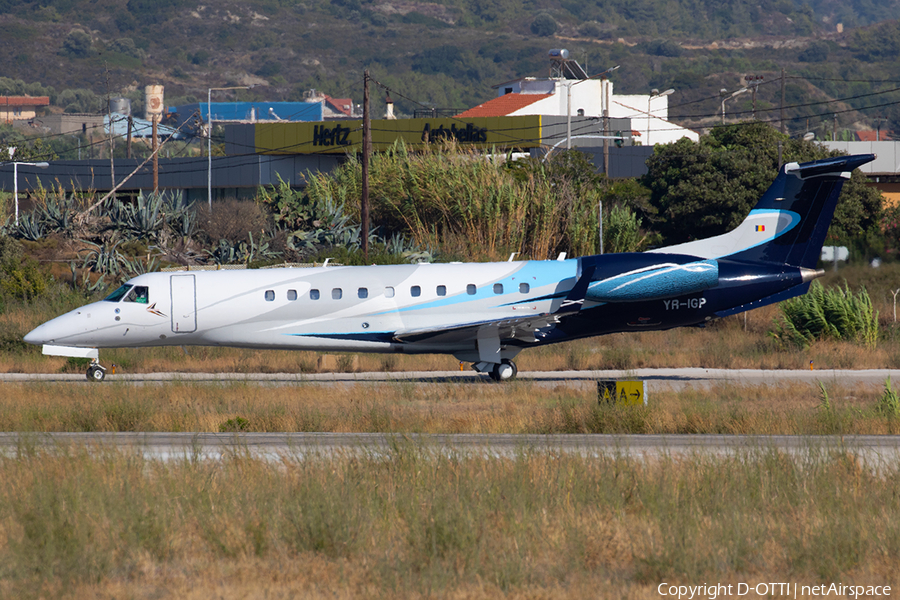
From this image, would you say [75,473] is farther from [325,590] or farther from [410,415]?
[410,415]

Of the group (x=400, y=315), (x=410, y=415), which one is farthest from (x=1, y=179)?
(x=410, y=415)

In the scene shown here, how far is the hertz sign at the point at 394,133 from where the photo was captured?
2726 inches

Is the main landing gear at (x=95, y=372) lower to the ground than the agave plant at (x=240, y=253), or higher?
lower

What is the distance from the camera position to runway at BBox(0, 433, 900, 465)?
13.2 m

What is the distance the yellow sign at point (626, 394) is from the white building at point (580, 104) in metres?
62.3

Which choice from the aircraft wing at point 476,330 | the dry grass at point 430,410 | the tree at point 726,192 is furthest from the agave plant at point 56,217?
the tree at point 726,192

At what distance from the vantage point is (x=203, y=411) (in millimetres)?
18969

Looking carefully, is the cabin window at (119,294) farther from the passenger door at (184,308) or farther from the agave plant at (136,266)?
the agave plant at (136,266)

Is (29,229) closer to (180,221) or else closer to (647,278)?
(180,221)

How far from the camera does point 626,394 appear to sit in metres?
18.0

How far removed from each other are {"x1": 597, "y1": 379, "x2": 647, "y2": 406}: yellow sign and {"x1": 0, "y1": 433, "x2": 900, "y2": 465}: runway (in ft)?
5.10

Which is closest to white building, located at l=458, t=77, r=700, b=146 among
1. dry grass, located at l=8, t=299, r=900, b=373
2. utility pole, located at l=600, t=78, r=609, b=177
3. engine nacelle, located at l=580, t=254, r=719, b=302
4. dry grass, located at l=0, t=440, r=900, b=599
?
→ utility pole, located at l=600, t=78, r=609, b=177

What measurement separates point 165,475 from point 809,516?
705 cm

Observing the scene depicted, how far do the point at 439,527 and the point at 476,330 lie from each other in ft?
45.9
